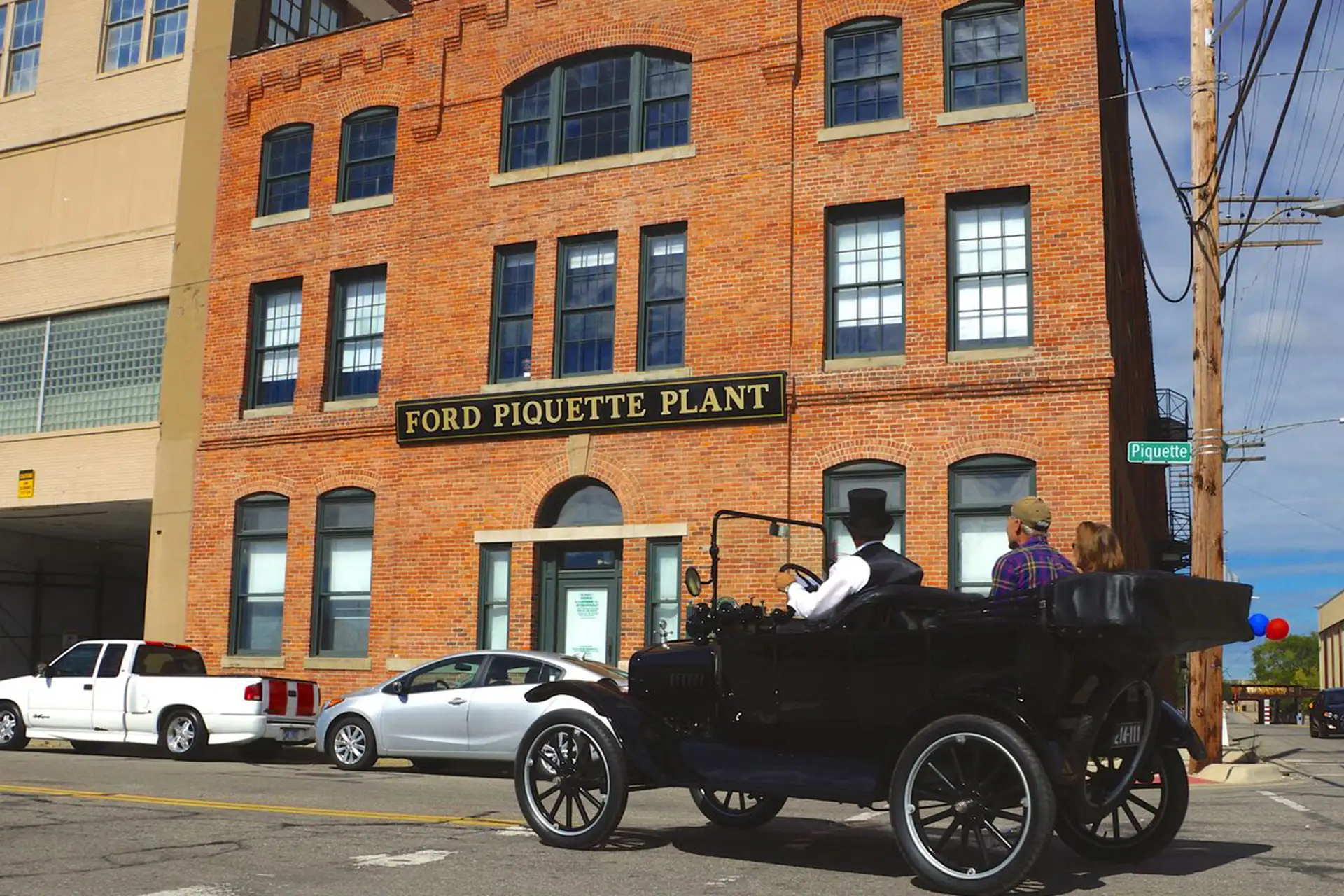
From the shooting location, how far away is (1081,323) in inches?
671

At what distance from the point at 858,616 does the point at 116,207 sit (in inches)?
860

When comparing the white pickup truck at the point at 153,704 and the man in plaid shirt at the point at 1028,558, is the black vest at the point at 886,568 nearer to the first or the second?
the man in plaid shirt at the point at 1028,558

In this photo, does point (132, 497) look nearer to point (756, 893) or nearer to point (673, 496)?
point (673, 496)

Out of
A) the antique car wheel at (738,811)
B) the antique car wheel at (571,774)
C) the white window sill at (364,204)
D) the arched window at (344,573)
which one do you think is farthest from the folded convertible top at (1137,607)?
the white window sill at (364,204)

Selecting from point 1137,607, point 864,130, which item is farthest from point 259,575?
point 1137,607

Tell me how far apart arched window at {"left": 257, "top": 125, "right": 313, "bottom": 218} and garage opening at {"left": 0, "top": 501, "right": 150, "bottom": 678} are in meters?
6.29

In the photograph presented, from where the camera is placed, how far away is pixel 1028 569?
685cm

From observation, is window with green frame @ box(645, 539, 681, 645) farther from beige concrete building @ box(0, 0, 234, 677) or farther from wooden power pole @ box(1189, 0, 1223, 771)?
beige concrete building @ box(0, 0, 234, 677)

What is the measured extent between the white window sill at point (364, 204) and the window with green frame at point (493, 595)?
20.1 feet

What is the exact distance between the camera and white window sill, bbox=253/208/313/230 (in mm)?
22531

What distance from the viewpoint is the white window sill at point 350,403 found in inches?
845

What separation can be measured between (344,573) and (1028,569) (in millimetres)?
16180

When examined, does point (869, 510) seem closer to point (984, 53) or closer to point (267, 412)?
point (984, 53)

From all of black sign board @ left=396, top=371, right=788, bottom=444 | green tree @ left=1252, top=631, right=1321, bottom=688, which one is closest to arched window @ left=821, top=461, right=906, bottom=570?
black sign board @ left=396, top=371, right=788, bottom=444
